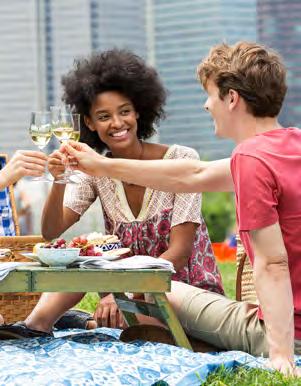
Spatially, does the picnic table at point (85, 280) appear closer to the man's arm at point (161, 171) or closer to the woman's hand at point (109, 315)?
the man's arm at point (161, 171)

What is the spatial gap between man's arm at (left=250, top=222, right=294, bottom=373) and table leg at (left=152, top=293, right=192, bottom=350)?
41cm

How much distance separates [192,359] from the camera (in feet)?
13.5

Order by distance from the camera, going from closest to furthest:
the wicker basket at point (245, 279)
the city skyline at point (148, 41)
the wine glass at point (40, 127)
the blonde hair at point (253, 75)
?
the blonde hair at point (253, 75), the wine glass at point (40, 127), the wicker basket at point (245, 279), the city skyline at point (148, 41)

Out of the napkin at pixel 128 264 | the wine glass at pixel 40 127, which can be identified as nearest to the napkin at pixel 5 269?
the napkin at pixel 128 264

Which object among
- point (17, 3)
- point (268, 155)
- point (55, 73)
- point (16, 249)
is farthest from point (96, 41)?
point (268, 155)

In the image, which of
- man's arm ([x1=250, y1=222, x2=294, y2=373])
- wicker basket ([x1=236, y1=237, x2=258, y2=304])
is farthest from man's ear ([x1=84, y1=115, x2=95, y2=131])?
man's arm ([x1=250, y1=222, x2=294, y2=373])

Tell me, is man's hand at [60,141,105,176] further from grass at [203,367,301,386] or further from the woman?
grass at [203,367,301,386]

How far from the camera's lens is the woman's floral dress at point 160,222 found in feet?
17.2

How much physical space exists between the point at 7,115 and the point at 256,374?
1451 cm

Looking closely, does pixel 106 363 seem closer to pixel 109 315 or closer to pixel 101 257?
pixel 101 257

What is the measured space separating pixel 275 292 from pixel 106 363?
680mm

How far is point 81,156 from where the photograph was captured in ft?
15.2

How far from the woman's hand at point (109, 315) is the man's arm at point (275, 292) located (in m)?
1.16

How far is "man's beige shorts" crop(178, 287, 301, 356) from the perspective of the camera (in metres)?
4.39
